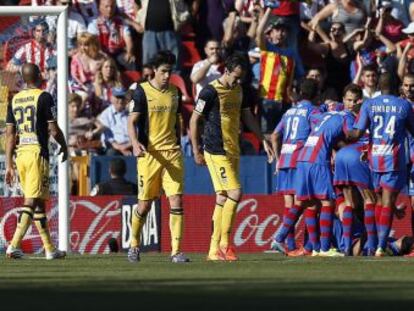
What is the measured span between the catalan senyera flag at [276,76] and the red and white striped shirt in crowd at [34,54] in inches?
166

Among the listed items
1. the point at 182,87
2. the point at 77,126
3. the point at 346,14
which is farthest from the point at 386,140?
the point at 346,14

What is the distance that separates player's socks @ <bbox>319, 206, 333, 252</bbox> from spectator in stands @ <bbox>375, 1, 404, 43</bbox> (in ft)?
22.3

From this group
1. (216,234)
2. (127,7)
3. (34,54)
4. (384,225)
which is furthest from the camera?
(127,7)

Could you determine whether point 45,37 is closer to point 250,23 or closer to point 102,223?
point 102,223

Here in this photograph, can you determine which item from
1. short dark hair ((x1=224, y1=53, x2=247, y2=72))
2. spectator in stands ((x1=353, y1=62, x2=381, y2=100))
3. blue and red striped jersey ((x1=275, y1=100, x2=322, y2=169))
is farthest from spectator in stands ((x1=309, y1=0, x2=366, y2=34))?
short dark hair ((x1=224, y1=53, x2=247, y2=72))

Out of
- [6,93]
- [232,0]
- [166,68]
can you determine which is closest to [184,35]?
[232,0]

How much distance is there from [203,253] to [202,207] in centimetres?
117

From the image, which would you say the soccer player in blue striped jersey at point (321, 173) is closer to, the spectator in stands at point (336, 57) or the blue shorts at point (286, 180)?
the blue shorts at point (286, 180)

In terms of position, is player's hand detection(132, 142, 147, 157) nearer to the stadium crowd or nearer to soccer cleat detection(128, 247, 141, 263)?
soccer cleat detection(128, 247, 141, 263)

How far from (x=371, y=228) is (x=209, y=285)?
7.53m

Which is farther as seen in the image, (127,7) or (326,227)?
(127,7)

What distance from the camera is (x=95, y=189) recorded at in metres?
22.9

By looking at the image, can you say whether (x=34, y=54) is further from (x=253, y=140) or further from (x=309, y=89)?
(x=253, y=140)

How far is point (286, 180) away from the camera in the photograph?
20672 millimetres
